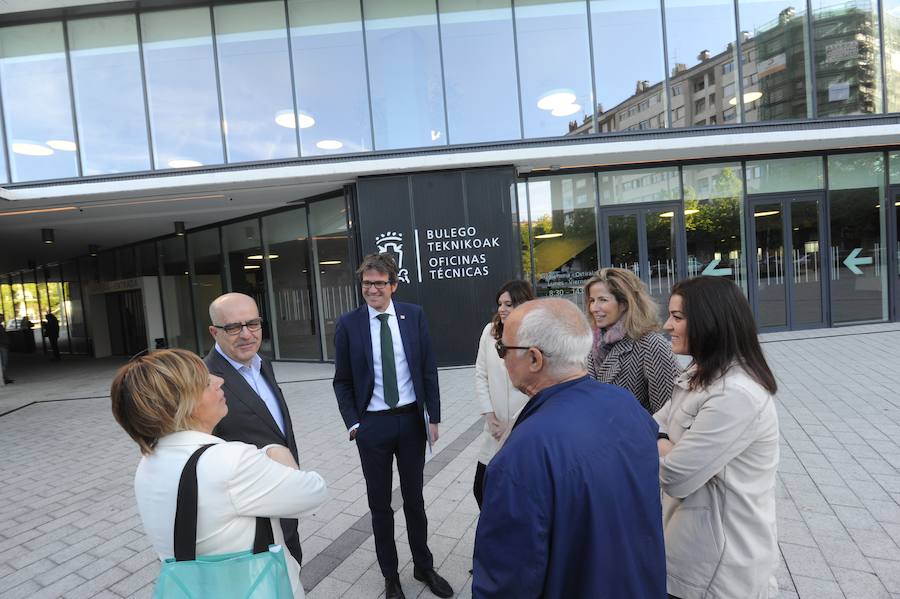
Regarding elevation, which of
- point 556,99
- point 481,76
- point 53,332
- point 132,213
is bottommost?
point 53,332

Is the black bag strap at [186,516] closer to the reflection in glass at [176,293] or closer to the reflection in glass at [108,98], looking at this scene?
the reflection in glass at [108,98]

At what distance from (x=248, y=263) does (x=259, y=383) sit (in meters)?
11.5

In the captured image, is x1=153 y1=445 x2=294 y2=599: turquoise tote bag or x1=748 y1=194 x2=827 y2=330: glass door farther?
x1=748 y1=194 x2=827 y2=330: glass door

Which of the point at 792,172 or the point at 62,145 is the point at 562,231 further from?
the point at 62,145

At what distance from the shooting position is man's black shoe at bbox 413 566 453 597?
268 centimetres

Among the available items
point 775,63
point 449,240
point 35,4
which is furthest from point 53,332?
point 775,63

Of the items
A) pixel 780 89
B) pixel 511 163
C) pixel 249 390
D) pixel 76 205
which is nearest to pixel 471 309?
pixel 511 163

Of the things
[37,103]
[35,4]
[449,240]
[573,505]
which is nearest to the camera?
[573,505]

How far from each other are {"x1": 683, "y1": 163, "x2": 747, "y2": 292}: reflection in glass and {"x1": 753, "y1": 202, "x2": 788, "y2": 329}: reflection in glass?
40cm

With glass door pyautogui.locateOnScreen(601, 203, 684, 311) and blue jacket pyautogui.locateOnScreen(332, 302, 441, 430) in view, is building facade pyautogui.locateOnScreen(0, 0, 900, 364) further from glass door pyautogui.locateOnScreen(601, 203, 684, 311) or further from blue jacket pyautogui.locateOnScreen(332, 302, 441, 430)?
blue jacket pyautogui.locateOnScreen(332, 302, 441, 430)

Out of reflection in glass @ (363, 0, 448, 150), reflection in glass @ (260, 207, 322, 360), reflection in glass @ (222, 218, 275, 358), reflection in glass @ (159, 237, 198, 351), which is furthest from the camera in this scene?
reflection in glass @ (159, 237, 198, 351)

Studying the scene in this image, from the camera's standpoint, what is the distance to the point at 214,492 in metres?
1.31

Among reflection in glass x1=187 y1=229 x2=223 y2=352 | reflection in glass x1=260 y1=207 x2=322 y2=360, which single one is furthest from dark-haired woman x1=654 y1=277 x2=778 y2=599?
reflection in glass x1=187 y1=229 x2=223 y2=352

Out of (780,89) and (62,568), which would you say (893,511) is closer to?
(62,568)
